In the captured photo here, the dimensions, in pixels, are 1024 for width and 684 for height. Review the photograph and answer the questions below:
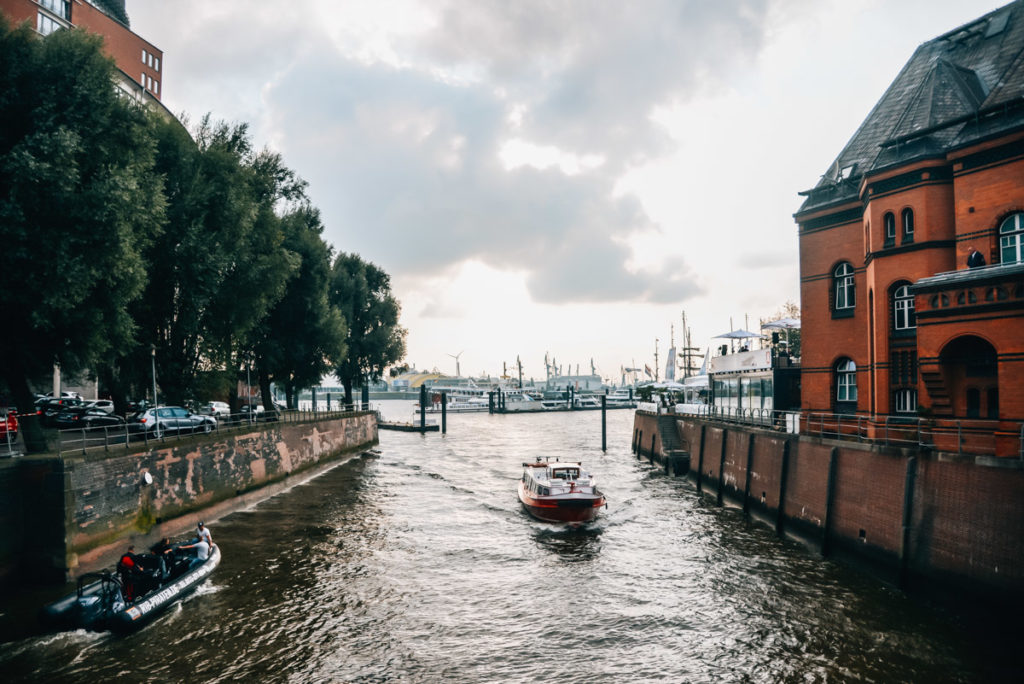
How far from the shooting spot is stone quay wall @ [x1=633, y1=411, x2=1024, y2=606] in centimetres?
1586

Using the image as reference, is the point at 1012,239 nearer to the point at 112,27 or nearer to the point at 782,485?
the point at 782,485

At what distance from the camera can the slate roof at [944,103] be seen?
2248 centimetres

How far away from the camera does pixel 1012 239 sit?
21219mm

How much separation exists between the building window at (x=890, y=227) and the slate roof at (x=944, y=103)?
6.55ft

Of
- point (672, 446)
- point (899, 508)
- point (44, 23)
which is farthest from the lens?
point (44, 23)

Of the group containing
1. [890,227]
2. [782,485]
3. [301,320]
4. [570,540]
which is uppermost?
[890,227]

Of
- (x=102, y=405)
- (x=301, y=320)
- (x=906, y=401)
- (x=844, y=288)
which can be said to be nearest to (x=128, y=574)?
(x=906, y=401)

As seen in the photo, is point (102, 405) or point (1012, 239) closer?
point (1012, 239)

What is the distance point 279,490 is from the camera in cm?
3569

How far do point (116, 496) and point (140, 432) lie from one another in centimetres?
456

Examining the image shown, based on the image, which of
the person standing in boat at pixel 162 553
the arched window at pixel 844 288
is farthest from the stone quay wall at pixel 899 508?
the person standing in boat at pixel 162 553

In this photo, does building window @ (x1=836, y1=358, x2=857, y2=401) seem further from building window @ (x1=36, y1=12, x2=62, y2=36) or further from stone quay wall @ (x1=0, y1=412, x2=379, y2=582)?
building window @ (x1=36, y1=12, x2=62, y2=36)

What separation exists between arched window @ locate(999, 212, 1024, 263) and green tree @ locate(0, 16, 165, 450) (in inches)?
1179

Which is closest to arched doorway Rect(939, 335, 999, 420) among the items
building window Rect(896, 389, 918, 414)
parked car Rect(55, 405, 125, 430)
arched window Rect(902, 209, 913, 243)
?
building window Rect(896, 389, 918, 414)
